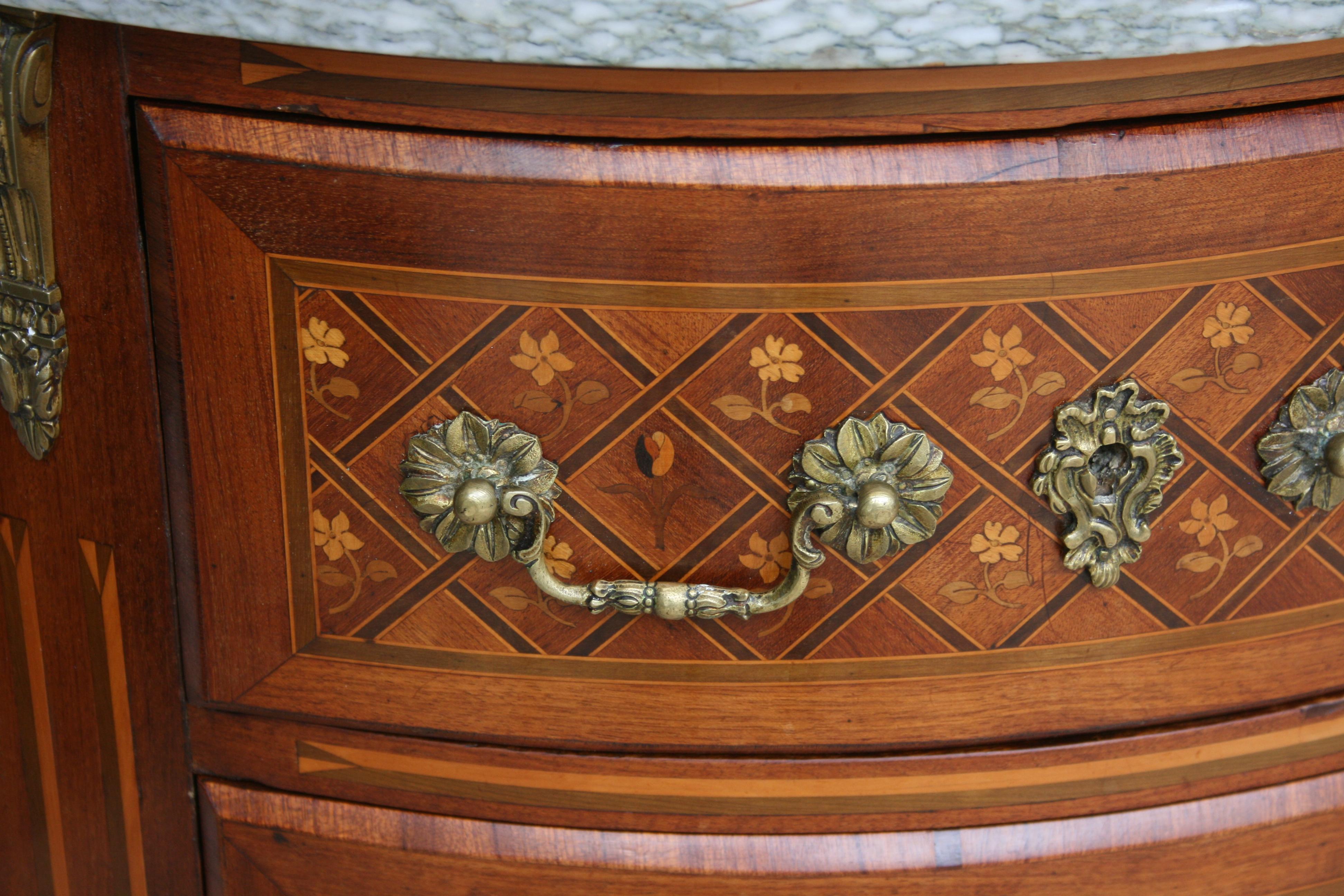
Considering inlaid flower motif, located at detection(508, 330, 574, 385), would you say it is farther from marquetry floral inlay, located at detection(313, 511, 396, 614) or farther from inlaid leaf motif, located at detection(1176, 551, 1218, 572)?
inlaid leaf motif, located at detection(1176, 551, 1218, 572)

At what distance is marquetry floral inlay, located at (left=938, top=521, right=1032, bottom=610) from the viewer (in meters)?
0.46

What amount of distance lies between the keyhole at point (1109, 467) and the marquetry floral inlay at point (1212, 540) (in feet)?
0.12

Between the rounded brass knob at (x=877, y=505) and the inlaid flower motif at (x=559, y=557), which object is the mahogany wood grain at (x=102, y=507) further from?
the rounded brass knob at (x=877, y=505)

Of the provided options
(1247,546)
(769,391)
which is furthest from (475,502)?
(1247,546)

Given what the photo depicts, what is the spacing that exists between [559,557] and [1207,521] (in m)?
0.28

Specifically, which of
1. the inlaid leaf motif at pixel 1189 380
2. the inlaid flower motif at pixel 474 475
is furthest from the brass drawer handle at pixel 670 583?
the inlaid leaf motif at pixel 1189 380

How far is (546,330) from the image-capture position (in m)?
0.43

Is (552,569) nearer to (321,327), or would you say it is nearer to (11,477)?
(321,327)

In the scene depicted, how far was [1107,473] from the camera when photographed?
1.51 ft

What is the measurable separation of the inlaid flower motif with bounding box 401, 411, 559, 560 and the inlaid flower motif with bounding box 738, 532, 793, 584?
84 millimetres

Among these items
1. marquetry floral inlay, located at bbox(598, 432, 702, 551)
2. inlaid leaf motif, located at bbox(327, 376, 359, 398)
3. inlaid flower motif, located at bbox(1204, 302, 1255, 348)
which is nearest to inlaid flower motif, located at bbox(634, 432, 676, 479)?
marquetry floral inlay, located at bbox(598, 432, 702, 551)

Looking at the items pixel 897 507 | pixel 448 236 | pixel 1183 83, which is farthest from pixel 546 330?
pixel 1183 83

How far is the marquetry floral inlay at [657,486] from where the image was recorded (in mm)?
440

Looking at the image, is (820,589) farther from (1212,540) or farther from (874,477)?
(1212,540)
